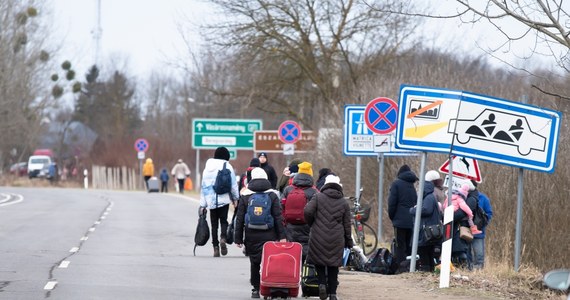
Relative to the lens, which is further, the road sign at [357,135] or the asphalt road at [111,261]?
the road sign at [357,135]

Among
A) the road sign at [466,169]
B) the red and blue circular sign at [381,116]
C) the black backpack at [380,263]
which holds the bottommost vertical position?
the black backpack at [380,263]

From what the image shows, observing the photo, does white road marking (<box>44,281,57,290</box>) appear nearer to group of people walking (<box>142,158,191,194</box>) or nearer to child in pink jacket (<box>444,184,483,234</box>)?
child in pink jacket (<box>444,184,483,234</box>)

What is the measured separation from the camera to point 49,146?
12825 cm

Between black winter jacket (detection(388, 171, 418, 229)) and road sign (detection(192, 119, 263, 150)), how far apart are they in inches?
1081

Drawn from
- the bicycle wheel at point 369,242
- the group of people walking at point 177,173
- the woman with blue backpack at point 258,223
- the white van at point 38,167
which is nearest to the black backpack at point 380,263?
the bicycle wheel at point 369,242

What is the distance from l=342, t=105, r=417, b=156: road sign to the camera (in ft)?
68.7

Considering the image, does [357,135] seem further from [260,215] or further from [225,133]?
[225,133]

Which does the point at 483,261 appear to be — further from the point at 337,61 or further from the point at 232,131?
the point at 232,131

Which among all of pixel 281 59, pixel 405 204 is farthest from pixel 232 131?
pixel 405 204

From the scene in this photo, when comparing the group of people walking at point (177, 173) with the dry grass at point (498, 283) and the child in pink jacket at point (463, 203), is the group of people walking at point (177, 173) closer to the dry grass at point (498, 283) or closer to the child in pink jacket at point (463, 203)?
the child in pink jacket at point (463, 203)

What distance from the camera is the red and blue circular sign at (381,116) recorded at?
1931cm

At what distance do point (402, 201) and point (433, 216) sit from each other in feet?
3.45

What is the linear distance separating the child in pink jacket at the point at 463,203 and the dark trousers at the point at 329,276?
3668 millimetres

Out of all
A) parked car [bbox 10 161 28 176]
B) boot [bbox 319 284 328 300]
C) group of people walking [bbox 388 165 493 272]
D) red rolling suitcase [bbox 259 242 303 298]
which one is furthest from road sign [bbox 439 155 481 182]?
parked car [bbox 10 161 28 176]
